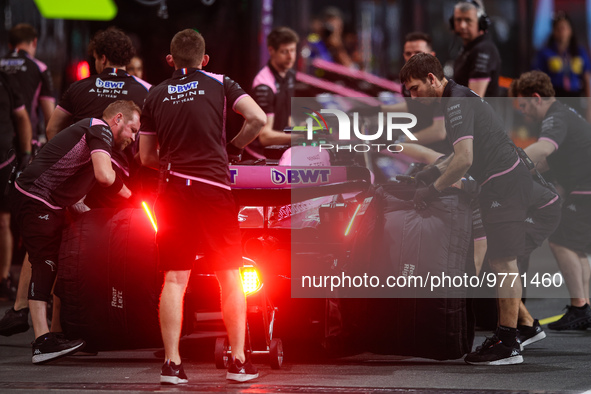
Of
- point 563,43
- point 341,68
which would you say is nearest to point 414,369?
point 563,43

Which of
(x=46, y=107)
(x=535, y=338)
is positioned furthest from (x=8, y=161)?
(x=535, y=338)

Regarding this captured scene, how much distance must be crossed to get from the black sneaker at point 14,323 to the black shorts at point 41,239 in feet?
1.75

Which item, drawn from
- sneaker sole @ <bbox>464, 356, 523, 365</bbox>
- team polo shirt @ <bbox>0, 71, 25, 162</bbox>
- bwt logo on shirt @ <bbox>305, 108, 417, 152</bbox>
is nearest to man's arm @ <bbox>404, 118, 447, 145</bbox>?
bwt logo on shirt @ <bbox>305, 108, 417, 152</bbox>

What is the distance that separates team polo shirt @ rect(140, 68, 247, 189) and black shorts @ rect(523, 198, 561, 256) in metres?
2.27

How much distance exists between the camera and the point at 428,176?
226 inches

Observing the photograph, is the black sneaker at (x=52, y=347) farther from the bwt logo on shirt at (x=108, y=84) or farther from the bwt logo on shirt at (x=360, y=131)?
the bwt logo on shirt at (x=360, y=131)

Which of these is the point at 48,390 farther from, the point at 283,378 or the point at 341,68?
the point at 341,68

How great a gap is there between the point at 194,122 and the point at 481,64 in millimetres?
3172

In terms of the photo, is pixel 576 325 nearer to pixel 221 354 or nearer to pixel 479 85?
pixel 479 85

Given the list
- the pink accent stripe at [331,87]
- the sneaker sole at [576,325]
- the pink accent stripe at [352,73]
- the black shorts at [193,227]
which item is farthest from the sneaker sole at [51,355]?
the pink accent stripe at [352,73]

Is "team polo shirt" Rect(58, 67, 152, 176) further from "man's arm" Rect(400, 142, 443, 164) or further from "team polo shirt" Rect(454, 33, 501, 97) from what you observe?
"team polo shirt" Rect(454, 33, 501, 97)

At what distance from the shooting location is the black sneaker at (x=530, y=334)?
617cm

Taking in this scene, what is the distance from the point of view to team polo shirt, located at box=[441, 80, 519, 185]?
5.49 m

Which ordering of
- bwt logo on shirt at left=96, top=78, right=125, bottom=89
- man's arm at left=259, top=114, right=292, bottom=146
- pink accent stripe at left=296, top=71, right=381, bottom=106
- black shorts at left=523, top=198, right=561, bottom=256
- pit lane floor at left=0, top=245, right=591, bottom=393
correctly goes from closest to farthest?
1. pit lane floor at left=0, top=245, right=591, bottom=393
2. black shorts at left=523, top=198, right=561, bottom=256
3. bwt logo on shirt at left=96, top=78, right=125, bottom=89
4. man's arm at left=259, top=114, right=292, bottom=146
5. pink accent stripe at left=296, top=71, right=381, bottom=106
